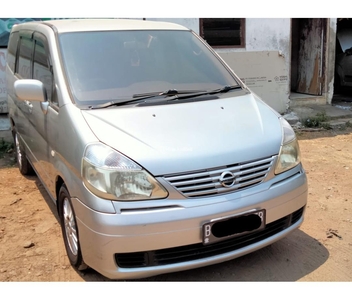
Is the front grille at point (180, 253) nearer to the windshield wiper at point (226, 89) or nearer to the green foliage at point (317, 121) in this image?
the windshield wiper at point (226, 89)

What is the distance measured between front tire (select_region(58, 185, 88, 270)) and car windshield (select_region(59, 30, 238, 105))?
74 cm

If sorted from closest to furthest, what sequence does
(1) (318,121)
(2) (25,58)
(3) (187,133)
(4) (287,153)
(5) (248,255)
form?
(3) (187,133) < (4) (287,153) < (5) (248,255) < (2) (25,58) < (1) (318,121)

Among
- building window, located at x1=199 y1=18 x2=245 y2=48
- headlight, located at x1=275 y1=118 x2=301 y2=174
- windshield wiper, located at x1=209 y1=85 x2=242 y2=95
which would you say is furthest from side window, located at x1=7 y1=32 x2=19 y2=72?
building window, located at x1=199 y1=18 x2=245 y2=48

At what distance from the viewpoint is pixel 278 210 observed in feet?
9.50

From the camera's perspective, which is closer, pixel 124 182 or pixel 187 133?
pixel 124 182

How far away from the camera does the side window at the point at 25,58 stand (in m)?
4.29

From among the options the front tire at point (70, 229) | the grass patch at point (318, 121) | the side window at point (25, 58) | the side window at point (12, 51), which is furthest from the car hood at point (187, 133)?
the grass patch at point (318, 121)

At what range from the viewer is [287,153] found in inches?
120

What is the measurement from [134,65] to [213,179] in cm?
139

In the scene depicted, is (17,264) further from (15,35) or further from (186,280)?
(15,35)

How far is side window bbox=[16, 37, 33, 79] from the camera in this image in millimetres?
4289

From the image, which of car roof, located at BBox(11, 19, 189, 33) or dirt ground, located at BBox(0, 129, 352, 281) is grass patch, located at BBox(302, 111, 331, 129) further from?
car roof, located at BBox(11, 19, 189, 33)

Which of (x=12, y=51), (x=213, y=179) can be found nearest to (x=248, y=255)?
(x=213, y=179)

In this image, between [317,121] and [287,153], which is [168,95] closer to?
[287,153]
